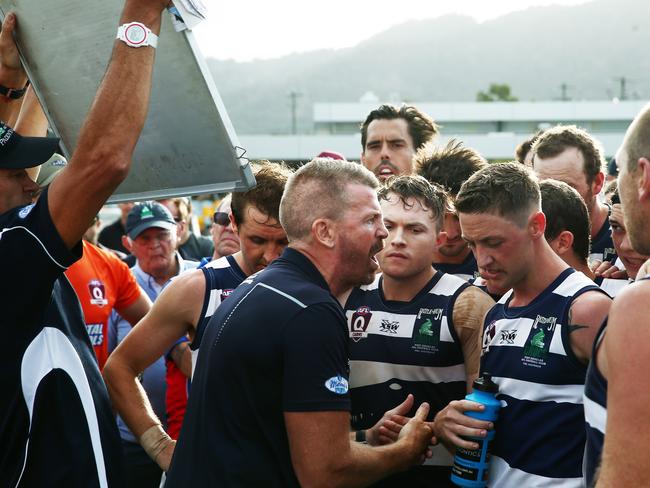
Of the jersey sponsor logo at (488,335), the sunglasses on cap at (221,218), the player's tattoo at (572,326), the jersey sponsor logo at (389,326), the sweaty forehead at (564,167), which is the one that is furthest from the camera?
the sunglasses on cap at (221,218)

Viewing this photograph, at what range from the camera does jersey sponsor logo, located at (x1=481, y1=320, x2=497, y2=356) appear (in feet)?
11.1

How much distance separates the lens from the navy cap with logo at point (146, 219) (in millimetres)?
6465

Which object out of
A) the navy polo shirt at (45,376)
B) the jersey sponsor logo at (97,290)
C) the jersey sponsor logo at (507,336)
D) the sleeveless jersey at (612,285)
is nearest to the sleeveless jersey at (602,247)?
the sleeveless jersey at (612,285)

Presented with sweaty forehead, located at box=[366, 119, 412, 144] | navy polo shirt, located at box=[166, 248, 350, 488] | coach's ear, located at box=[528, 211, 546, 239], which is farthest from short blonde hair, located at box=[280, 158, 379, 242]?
sweaty forehead, located at box=[366, 119, 412, 144]

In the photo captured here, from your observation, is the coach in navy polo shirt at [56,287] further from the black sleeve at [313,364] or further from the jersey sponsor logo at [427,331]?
the jersey sponsor logo at [427,331]

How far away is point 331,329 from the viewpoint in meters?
2.71

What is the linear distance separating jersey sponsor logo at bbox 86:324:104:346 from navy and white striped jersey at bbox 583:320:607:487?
361 cm

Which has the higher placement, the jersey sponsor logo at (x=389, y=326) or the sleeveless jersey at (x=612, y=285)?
the sleeveless jersey at (x=612, y=285)

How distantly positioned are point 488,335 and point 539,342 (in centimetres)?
33

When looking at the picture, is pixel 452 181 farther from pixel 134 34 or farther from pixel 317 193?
pixel 134 34

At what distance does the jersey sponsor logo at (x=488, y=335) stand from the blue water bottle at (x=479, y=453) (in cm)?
26

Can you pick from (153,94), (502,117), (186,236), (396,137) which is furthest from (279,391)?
(502,117)

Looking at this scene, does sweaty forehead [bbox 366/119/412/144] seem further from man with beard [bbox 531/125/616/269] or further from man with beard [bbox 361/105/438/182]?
man with beard [bbox 531/125/616/269]

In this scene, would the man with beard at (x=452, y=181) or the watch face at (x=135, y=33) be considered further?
the man with beard at (x=452, y=181)
